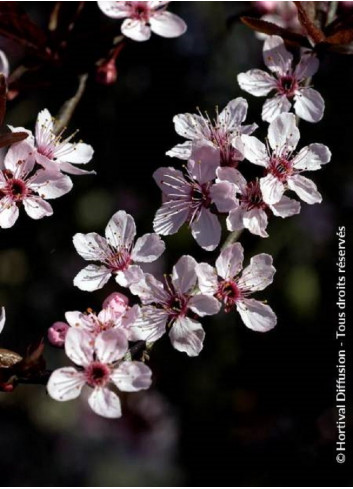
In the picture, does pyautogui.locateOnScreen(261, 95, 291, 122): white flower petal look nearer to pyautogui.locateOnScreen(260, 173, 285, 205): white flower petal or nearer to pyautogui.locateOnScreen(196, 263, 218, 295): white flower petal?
pyautogui.locateOnScreen(260, 173, 285, 205): white flower petal

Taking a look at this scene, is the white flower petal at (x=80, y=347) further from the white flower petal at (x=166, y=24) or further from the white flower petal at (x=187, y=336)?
the white flower petal at (x=166, y=24)

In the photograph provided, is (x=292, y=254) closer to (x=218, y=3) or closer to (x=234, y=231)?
(x=218, y=3)

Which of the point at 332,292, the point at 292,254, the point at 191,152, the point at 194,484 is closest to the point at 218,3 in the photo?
the point at 292,254

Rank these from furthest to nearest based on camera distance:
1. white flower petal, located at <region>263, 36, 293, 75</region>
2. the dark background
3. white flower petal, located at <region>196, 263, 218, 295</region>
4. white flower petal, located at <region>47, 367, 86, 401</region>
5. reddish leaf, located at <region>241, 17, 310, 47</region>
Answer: the dark background, white flower petal, located at <region>263, 36, 293, 75</region>, reddish leaf, located at <region>241, 17, 310, 47</region>, white flower petal, located at <region>196, 263, 218, 295</region>, white flower petal, located at <region>47, 367, 86, 401</region>

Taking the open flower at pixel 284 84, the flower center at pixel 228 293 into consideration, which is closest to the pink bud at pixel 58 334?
the flower center at pixel 228 293

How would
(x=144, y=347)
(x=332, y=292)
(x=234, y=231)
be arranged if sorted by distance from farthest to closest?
(x=332, y=292)
(x=234, y=231)
(x=144, y=347)

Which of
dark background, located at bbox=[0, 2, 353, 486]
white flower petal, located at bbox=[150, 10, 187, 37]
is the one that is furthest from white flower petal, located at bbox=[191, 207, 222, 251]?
dark background, located at bbox=[0, 2, 353, 486]
